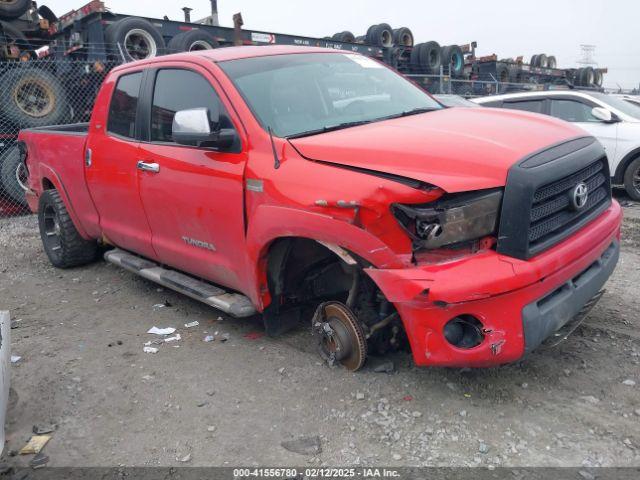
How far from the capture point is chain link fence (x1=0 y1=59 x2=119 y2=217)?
909cm

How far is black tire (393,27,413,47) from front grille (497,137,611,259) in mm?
13991

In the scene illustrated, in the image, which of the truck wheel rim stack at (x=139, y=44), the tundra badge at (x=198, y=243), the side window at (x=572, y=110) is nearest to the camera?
the tundra badge at (x=198, y=243)

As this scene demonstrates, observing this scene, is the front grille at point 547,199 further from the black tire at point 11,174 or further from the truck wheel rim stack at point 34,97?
the truck wheel rim stack at point 34,97

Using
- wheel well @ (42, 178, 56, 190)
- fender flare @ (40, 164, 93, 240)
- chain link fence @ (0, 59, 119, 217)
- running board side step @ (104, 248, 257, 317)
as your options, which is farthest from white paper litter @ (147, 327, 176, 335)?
chain link fence @ (0, 59, 119, 217)

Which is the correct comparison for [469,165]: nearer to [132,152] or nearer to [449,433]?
[449,433]

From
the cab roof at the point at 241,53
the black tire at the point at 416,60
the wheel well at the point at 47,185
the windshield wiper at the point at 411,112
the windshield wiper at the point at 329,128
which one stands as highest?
the black tire at the point at 416,60

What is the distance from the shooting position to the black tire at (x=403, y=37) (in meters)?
16.2

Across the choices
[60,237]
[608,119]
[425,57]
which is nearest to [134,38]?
[60,237]

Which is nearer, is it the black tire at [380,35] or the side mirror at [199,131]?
the side mirror at [199,131]

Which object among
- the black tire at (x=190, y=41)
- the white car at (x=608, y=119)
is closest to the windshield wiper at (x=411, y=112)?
the white car at (x=608, y=119)

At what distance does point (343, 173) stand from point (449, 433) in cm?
136

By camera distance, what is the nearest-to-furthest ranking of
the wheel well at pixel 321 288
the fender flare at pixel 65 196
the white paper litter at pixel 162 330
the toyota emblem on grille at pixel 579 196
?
1. the toyota emblem on grille at pixel 579 196
2. the wheel well at pixel 321 288
3. the white paper litter at pixel 162 330
4. the fender flare at pixel 65 196

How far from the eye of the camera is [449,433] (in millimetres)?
2734

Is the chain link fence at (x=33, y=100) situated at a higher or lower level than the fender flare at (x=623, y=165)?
higher
